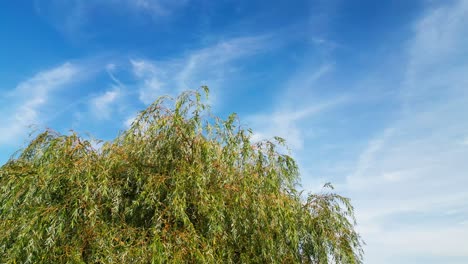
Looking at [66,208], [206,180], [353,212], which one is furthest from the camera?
[353,212]

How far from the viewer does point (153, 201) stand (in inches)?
265

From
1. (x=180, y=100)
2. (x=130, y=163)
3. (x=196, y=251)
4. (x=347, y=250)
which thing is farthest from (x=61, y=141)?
(x=347, y=250)

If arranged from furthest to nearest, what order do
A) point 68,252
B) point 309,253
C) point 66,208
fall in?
point 309,253
point 66,208
point 68,252

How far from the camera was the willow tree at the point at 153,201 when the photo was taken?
6281 mm

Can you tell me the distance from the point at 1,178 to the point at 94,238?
10.3 feet

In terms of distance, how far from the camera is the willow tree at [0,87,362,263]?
6281 mm

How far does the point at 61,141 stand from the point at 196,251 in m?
3.25

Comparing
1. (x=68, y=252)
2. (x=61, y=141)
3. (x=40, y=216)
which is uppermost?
(x=61, y=141)

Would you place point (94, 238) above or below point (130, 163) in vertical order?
below

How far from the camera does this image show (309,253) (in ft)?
29.0

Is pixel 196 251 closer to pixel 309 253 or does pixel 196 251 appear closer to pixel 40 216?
pixel 40 216

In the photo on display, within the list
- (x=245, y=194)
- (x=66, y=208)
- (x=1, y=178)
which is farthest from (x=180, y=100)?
(x=1, y=178)

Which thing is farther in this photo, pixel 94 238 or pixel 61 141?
pixel 61 141

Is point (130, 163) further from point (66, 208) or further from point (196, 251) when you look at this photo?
point (196, 251)
